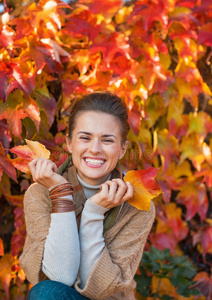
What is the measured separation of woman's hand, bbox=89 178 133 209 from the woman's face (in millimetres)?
102

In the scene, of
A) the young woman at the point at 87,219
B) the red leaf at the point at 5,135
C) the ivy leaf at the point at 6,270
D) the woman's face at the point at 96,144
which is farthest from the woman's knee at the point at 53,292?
the ivy leaf at the point at 6,270

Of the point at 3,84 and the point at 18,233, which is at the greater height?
the point at 3,84

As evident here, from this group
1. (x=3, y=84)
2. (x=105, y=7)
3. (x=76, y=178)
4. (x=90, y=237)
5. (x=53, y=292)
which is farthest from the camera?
(x=105, y=7)

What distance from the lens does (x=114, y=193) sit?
124cm

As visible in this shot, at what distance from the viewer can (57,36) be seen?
1771mm

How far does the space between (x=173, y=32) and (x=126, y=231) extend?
3.18ft

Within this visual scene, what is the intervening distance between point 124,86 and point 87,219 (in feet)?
2.29

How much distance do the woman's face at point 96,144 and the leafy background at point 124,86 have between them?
1.03 feet

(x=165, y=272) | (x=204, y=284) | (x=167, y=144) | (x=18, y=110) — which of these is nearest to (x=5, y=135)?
(x=18, y=110)

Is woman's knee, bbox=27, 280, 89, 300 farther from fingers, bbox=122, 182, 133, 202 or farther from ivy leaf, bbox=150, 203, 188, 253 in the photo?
ivy leaf, bbox=150, 203, 188, 253

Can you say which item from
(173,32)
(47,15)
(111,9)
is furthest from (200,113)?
(47,15)

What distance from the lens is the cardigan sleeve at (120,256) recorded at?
1241 mm

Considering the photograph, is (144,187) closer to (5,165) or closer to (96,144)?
(96,144)

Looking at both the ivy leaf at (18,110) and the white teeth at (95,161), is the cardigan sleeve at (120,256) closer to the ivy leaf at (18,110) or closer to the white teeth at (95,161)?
the white teeth at (95,161)
